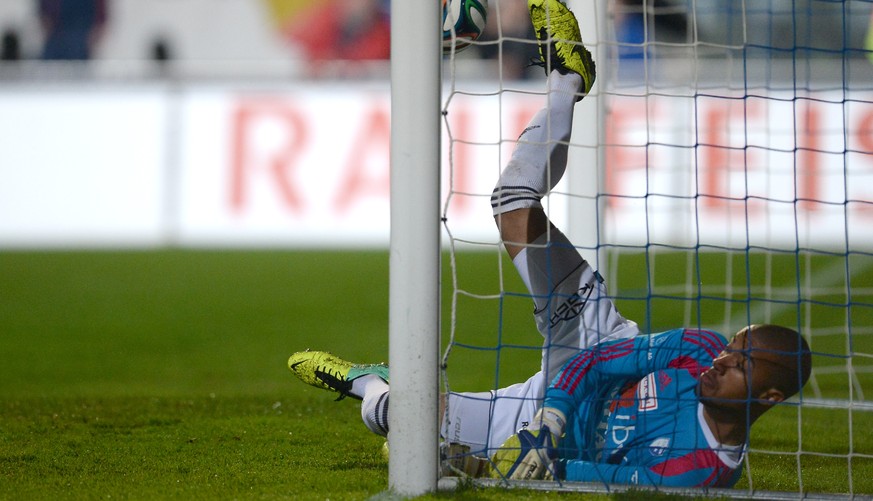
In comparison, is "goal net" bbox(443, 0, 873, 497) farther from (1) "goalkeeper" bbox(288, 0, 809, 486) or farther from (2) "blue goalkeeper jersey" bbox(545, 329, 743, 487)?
(2) "blue goalkeeper jersey" bbox(545, 329, 743, 487)

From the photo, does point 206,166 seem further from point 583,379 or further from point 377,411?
point 583,379

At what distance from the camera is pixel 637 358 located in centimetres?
340

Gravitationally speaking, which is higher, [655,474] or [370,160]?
[370,160]

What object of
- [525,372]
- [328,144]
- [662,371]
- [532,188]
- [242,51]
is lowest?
[525,372]

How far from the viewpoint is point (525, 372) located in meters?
6.36

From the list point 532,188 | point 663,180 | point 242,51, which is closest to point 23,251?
point 242,51

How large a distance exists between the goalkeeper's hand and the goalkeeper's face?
1.62ft

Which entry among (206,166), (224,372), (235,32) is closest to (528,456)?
(224,372)

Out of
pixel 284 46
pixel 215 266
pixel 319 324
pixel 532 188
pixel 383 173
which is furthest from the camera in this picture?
pixel 284 46

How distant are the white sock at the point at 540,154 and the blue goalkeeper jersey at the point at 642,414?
21.2 inches

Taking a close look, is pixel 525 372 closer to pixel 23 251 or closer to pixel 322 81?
pixel 322 81

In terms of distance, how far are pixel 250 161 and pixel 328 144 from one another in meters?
0.91

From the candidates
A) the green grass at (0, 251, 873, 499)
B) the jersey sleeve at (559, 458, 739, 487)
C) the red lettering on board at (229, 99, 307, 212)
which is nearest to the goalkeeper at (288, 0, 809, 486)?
the jersey sleeve at (559, 458, 739, 487)

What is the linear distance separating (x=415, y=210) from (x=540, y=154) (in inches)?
26.9
